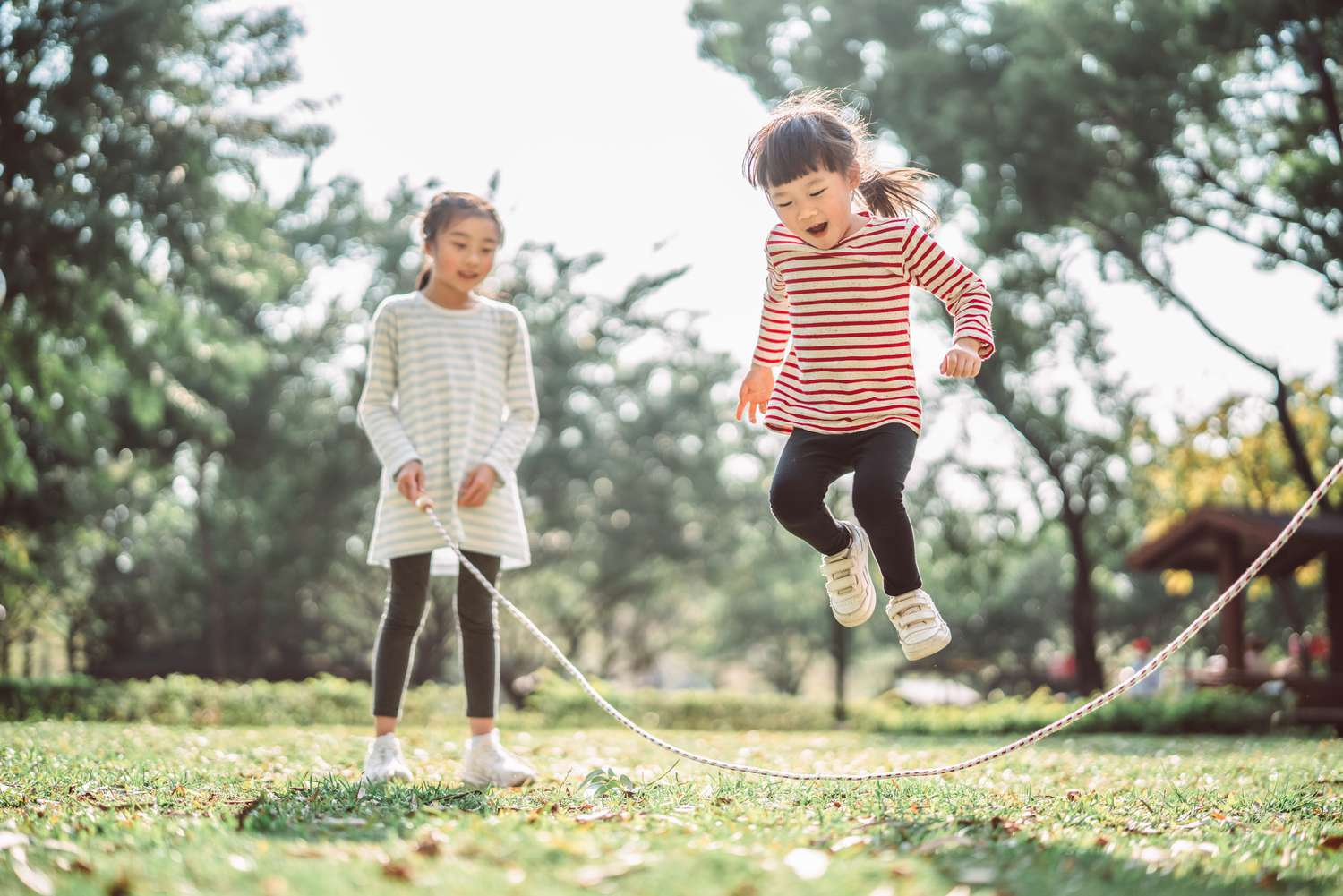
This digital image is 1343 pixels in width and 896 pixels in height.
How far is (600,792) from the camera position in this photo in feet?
13.1

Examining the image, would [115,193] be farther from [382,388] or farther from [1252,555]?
[1252,555]

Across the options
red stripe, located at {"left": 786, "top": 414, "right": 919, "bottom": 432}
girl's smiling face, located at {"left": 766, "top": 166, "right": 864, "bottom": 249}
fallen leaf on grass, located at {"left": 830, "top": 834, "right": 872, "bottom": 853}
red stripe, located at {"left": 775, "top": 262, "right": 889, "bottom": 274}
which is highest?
girl's smiling face, located at {"left": 766, "top": 166, "right": 864, "bottom": 249}

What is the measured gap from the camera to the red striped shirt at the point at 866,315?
4.09 metres

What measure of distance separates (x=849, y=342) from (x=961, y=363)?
48 cm

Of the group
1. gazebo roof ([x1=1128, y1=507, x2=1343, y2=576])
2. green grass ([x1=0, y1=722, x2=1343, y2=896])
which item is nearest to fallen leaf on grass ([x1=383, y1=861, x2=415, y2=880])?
green grass ([x1=0, y1=722, x2=1343, y2=896])

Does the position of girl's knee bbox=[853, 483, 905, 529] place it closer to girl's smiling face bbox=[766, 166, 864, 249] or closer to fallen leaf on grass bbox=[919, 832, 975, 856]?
girl's smiling face bbox=[766, 166, 864, 249]

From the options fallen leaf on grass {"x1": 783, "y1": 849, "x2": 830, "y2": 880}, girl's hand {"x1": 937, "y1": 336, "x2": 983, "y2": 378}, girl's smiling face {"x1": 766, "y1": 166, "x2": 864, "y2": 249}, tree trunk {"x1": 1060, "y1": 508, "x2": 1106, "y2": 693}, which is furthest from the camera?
tree trunk {"x1": 1060, "y1": 508, "x2": 1106, "y2": 693}

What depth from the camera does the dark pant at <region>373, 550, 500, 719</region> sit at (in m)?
4.80

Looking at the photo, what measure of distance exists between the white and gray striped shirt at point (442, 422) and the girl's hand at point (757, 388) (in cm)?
104

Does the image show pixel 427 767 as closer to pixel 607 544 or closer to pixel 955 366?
pixel 955 366

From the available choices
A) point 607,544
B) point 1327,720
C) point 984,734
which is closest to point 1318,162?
point 1327,720

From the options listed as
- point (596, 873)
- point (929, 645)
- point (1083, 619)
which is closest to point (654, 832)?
point (596, 873)

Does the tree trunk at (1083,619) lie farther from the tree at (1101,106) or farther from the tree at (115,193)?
the tree at (115,193)

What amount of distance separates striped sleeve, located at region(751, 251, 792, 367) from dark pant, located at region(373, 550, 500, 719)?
4.62ft
